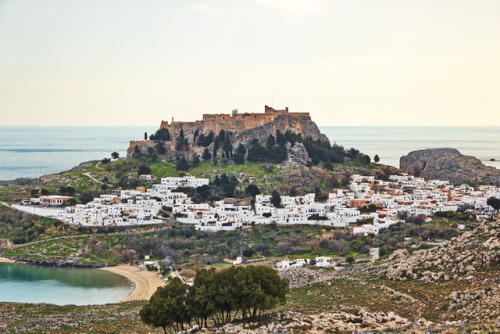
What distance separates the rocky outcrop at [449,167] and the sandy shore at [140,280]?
4172cm

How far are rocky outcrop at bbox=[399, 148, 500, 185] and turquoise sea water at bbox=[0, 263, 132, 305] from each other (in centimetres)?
4410

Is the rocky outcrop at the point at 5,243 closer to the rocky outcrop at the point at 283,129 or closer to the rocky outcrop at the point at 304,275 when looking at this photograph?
the rocky outcrop at the point at 304,275

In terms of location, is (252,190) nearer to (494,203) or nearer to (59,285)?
A: (494,203)

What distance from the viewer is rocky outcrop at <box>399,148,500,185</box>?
7169 cm

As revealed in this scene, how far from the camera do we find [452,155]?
7838 centimetres

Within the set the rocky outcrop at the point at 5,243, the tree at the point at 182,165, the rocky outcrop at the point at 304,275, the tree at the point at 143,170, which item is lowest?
the rocky outcrop at the point at 5,243

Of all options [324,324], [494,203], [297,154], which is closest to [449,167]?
[297,154]

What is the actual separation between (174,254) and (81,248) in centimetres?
796

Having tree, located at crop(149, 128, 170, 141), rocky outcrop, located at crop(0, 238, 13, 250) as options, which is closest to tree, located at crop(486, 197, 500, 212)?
tree, located at crop(149, 128, 170, 141)

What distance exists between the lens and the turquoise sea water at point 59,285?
3782 cm

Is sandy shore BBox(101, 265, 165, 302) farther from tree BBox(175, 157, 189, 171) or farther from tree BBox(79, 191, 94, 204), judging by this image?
tree BBox(175, 157, 189, 171)

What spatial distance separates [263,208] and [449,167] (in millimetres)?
29782

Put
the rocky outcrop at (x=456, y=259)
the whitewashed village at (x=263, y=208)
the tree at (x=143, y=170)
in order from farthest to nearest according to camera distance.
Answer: the tree at (x=143, y=170) < the whitewashed village at (x=263, y=208) < the rocky outcrop at (x=456, y=259)

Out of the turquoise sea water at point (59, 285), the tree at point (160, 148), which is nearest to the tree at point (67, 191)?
the tree at point (160, 148)
